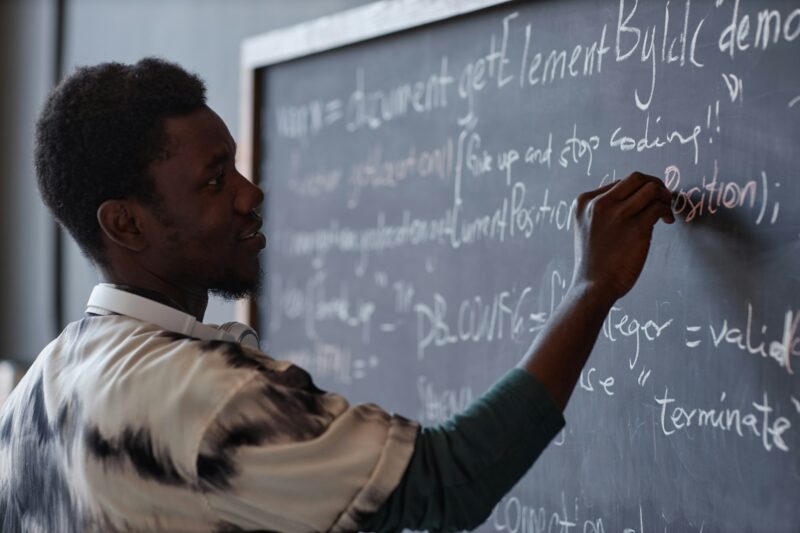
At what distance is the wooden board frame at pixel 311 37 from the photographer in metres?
1.94

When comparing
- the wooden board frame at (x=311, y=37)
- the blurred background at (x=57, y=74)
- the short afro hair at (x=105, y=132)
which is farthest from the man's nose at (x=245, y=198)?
the blurred background at (x=57, y=74)

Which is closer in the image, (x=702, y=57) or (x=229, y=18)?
(x=702, y=57)

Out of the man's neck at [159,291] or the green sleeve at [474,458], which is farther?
the man's neck at [159,291]

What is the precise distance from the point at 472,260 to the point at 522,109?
0.94 feet

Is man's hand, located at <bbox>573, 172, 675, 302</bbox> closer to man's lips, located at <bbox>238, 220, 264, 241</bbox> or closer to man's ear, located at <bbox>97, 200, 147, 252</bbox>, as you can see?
man's lips, located at <bbox>238, 220, 264, 241</bbox>

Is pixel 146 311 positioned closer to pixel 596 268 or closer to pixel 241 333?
pixel 241 333

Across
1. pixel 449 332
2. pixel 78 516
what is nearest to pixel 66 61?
pixel 449 332

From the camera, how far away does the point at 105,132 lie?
129cm

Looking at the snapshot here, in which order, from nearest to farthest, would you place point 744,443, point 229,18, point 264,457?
1. point 264,457
2. point 744,443
3. point 229,18

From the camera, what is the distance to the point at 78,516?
49.6 inches

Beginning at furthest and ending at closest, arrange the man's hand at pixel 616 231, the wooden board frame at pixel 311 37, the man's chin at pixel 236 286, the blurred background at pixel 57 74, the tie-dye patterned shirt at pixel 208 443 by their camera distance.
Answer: the blurred background at pixel 57 74 → the wooden board frame at pixel 311 37 → the man's chin at pixel 236 286 → the man's hand at pixel 616 231 → the tie-dye patterned shirt at pixel 208 443

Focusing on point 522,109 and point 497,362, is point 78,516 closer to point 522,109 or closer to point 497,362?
point 497,362

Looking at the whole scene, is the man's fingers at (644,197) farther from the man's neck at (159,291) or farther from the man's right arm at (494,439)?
the man's neck at (159,291)

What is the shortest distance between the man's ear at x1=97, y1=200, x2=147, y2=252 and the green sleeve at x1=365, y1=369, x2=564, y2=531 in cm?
46
